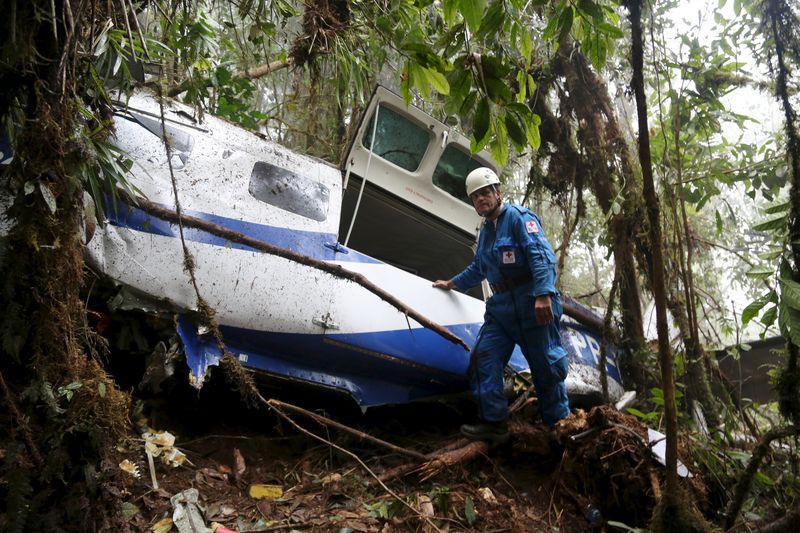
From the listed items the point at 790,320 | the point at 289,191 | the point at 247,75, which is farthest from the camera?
the point at 247,75

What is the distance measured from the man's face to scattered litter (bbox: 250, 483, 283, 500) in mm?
2391

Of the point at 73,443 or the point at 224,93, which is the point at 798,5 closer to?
the point at 73,443

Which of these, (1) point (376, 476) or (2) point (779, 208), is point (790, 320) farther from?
(1) point (376, 476)

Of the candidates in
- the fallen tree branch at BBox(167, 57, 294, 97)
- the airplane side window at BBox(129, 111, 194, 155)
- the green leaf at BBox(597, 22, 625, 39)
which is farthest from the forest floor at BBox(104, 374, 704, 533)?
the fallen tree branch at BBox(167, 57, 294, 97)

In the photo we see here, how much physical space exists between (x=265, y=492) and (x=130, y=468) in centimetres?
72

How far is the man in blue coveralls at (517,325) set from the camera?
3.67 metres

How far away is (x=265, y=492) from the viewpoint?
3039 millimetres

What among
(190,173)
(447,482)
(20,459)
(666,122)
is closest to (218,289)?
(190,173)

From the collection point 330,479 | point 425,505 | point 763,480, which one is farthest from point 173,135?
point 763,480

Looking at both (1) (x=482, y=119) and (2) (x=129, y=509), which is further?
(2) (x=129, y=509)

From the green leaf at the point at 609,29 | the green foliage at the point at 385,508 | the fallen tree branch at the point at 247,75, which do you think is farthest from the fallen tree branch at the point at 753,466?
the fallen tree branch at the point at 247,75

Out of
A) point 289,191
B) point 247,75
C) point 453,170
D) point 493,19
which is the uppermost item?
point 247,75

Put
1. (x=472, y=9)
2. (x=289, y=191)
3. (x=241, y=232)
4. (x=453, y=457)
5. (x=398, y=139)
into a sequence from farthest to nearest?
1. (x=398, y=139)
2. (x=289, y=191)
3. (x=453, y=457)
4. (x=241, y=232)
5. (x=472, y=9)

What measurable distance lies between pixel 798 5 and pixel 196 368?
3.49 m
